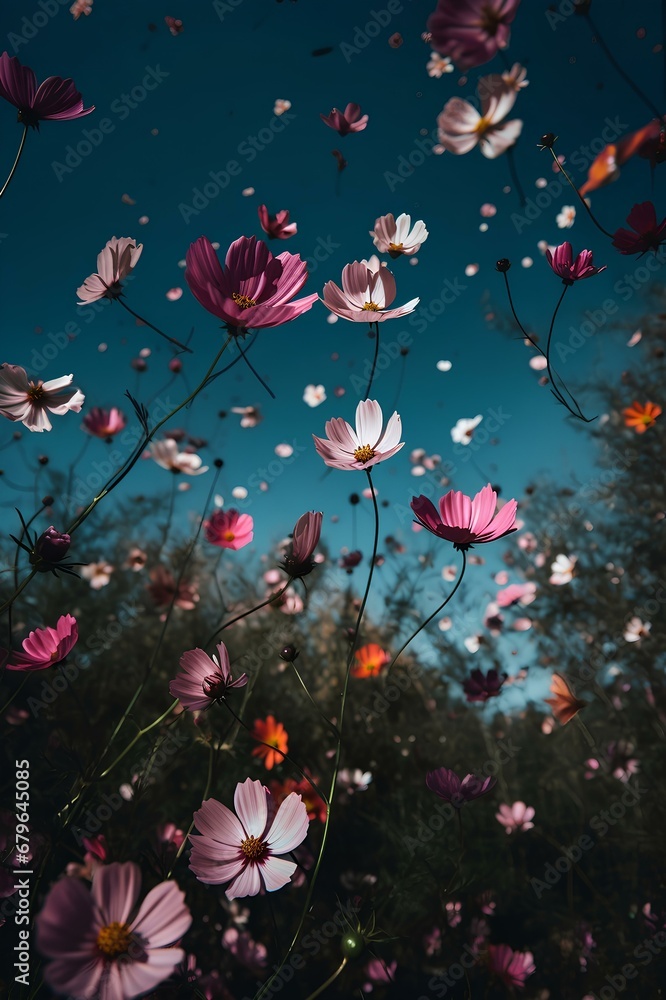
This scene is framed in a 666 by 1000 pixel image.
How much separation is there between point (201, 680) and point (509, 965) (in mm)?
954

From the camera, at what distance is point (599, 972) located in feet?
3.41

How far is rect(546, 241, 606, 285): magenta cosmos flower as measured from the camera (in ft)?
1.55

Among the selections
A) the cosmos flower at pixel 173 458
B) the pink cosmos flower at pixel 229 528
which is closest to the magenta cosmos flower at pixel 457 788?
the pink cosmos flower at pixel 229 528

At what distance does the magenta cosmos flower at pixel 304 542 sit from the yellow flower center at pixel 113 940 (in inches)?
9.4

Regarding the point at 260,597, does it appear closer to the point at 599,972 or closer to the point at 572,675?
the point at 572,675

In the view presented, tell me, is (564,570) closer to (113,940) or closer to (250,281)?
(250,281)

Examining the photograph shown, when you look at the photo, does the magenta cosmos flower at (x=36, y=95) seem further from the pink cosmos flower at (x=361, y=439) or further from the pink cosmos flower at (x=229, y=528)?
the pink cosmos flower at (x=229, y=528)

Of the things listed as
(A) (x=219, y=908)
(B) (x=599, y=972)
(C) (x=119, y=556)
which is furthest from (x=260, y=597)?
(B) (x=599, y=972)

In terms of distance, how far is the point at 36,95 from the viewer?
0.47 m

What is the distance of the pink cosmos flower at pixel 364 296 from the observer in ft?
1.40

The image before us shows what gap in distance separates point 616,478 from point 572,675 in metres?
0.77

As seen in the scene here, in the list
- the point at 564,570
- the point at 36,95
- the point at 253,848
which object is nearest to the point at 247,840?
the point at 253,848

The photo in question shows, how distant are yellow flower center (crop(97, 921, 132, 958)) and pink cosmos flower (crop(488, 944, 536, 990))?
996 mm

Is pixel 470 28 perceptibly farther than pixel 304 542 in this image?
No
